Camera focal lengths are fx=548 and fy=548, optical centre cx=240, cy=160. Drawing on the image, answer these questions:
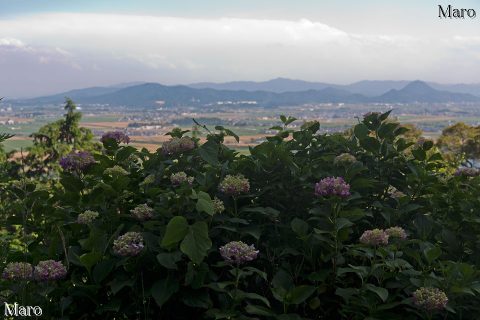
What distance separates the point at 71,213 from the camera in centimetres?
324

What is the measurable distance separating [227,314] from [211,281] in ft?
0.99

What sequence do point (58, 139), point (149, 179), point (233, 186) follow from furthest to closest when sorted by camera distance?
1. point (58, 139)
2. point (149, 179)
3. point (233, 186)

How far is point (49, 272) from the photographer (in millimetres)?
2682

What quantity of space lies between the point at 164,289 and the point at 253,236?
606 mm

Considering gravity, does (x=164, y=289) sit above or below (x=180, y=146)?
below

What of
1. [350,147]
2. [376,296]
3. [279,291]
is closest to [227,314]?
[279,291]

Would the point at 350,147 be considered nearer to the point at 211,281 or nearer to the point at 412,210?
the point at 412,210

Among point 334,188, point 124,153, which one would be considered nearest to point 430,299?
point 334,188

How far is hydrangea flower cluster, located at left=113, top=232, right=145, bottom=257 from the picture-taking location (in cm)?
253

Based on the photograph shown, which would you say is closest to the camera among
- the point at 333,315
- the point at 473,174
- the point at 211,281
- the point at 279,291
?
the point at 279,291

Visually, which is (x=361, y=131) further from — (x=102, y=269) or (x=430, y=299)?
(x=102, y=269)

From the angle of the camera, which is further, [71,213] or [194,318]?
[71,213]

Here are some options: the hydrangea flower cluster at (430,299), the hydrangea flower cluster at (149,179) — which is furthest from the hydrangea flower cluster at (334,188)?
Answer: the hydrangea flower cluster at (149,179)

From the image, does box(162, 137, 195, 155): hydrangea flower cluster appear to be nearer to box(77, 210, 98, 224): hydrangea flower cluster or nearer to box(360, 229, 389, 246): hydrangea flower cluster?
box(77, 210, 98, 224): hydrangea flower cluster
